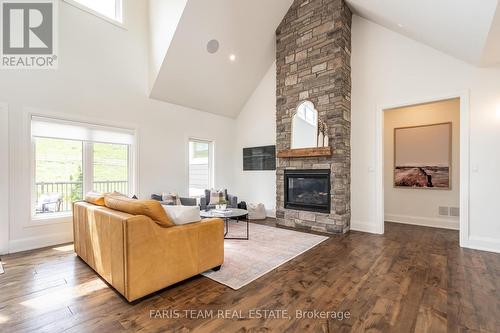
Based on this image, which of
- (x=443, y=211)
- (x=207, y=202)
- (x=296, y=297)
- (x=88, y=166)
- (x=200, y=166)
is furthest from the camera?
(x=200, y=166)

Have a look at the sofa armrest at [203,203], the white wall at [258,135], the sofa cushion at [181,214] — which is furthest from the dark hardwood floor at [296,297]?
the white wall at [258,135]

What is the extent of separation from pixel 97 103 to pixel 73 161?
1098 millimetres

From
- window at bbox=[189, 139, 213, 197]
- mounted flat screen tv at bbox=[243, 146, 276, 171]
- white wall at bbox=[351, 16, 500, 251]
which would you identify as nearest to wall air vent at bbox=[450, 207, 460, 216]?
white wall at bbox=[351, 16, 500, 251]

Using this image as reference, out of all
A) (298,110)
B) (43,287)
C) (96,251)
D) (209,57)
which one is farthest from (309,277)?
(209,57)

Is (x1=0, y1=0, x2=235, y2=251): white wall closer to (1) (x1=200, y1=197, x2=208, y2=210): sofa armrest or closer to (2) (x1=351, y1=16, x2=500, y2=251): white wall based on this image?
(1) (x1=200, y1=197, x2=208, y2=210): sofa armrest

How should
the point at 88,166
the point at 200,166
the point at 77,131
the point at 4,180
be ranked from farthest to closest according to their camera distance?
the point at 200,166
the point at 88,166
the point at 77,131
the point at 4,180

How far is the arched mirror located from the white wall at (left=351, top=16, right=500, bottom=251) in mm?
814

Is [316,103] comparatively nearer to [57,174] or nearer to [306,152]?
[306,152]

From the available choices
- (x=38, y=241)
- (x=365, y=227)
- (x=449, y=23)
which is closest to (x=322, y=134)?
(x=365, y=227)

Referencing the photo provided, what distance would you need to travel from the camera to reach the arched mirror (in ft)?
15.5

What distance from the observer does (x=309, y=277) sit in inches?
104

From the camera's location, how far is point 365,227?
4.59m

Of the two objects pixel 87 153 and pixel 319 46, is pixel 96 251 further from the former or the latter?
pixel 319 46

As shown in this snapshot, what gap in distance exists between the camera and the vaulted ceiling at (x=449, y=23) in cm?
256
